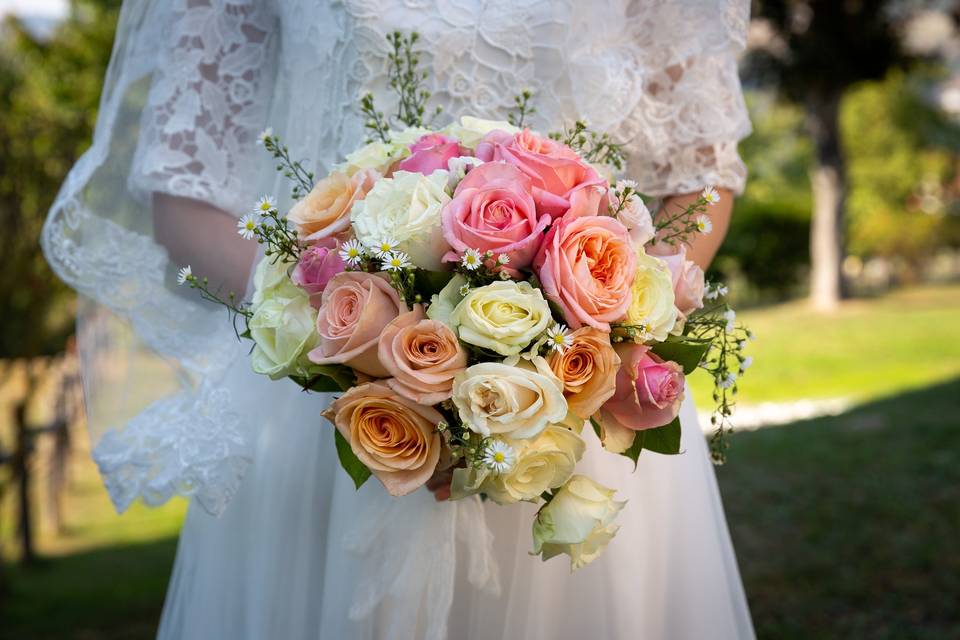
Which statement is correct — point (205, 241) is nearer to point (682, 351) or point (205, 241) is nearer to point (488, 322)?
point (488, 322)

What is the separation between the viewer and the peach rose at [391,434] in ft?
3.64

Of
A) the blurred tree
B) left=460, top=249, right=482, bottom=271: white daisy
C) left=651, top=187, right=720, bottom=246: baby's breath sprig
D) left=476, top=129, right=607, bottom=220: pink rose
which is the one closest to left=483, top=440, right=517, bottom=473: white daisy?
left=460, top=249, right=482, bottom=271: white daisy

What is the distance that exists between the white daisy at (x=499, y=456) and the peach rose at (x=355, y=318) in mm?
174

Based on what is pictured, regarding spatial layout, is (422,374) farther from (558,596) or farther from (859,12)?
(859,12)

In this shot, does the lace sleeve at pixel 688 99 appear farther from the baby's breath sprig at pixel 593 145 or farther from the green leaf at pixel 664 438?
the green leaf at pixel 664 438

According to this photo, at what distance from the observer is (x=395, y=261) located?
1110mm

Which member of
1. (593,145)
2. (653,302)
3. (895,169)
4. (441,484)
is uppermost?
(895,169)

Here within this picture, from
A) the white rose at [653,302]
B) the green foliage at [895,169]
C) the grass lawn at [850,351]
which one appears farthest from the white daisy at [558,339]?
the green foliage at [895,169]

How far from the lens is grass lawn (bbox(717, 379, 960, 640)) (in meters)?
3.74

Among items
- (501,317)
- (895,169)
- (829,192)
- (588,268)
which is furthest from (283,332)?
(895,169)

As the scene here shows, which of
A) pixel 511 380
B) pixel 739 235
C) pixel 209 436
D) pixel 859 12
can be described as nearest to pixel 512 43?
pixel 511 380

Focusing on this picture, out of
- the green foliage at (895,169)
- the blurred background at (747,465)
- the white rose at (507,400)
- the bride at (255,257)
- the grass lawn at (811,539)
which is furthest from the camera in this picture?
the green foliage at (895,169)

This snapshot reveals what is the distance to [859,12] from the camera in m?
15.2

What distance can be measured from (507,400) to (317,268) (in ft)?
1.08
